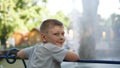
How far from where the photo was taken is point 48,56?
2.29 metres

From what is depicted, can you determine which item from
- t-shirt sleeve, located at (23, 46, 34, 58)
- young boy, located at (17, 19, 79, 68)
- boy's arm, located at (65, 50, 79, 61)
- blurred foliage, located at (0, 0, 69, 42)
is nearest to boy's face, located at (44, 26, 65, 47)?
young boy, located at (17, 19, 79, 68)

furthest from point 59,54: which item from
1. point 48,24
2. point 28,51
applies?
point 28,51

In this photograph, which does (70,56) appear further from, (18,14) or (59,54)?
(18,14)

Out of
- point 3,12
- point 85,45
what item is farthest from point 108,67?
point 3,12

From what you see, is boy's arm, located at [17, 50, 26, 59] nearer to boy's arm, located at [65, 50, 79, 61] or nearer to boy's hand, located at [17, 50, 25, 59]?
boy's hand, located at [17, 50, 25, 59]

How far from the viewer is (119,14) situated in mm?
9102

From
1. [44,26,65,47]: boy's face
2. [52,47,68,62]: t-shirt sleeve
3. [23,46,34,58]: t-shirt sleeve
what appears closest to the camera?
[52,47,68,62]: t-shirt sleeve

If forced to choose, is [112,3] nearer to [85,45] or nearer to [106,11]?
[106,11]

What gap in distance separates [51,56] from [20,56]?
1.45 feet

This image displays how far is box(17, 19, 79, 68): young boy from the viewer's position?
2.26 metres

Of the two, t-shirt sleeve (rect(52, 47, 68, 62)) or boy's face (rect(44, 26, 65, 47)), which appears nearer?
t-shirt sleeve (rect(52, 47, 68, 62))

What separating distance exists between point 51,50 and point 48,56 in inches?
1.9

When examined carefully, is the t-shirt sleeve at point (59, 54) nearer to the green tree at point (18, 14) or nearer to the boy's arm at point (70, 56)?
the boy's arm at point (70, 56)

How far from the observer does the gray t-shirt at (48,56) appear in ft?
7.37
